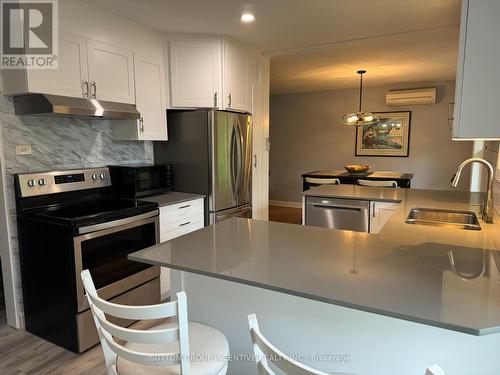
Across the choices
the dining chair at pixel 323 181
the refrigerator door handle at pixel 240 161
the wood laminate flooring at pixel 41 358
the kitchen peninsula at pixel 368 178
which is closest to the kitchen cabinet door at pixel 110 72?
the refrigerator door handle at pixel 240 161

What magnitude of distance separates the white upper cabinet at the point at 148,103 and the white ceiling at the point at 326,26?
344mm

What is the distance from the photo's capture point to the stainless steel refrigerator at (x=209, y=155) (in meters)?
3.23

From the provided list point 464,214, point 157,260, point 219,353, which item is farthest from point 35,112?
point 464,214

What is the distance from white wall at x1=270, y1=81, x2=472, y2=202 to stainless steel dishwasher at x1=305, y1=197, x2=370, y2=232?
384 centimetres

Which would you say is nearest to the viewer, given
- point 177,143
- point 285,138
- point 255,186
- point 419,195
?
point 419,195

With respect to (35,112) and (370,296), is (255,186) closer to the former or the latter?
(35,112)

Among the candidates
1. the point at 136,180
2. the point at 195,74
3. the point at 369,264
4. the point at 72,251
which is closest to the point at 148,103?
the point at 195,74

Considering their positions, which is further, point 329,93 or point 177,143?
point 329,93

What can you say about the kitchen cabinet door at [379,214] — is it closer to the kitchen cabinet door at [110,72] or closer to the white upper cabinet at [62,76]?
the kitchen cabinet door at [110,72]

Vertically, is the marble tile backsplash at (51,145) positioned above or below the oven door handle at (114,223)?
above

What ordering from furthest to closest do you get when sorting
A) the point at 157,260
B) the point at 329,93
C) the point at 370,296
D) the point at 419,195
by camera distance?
the point at 329,93 → the point at 419,195 → the point at 157,260 → the point at 370,296

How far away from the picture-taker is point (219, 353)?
3.96 feet

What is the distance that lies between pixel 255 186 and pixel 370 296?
3.05 metres

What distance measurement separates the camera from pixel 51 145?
2.62 meters
